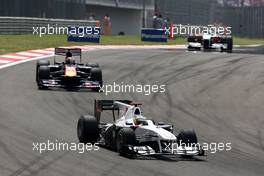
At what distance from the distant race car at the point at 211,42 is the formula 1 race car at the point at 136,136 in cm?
2424

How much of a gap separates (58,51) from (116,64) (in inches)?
250

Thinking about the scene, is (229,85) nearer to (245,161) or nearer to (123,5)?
(245,161)

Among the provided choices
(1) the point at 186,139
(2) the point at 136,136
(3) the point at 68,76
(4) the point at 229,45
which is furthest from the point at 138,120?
(4) the point at 229,45

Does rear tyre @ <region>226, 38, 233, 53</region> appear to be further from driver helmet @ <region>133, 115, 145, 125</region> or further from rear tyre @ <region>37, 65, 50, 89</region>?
driver helmet @ <region>133, 115, 145, 125</region>

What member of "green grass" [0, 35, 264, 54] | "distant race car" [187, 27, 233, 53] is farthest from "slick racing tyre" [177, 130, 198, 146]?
"distant race car" [187, 27, 233, 53]

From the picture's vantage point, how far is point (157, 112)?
16.2 meters

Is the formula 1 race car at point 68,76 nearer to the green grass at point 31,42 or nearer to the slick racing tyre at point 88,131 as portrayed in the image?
the slick racing tyre at point 88,131

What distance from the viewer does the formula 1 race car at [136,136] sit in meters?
10.7

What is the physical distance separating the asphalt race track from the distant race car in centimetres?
675

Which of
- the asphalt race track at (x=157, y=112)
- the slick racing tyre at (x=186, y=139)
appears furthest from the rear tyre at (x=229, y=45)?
the slick racing tyre at (x=186, y=139)

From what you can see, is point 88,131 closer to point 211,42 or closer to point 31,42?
point 31,42

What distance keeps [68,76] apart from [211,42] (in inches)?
721

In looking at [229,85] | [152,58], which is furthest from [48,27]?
[229,85]

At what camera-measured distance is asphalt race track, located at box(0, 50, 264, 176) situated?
391 inches
